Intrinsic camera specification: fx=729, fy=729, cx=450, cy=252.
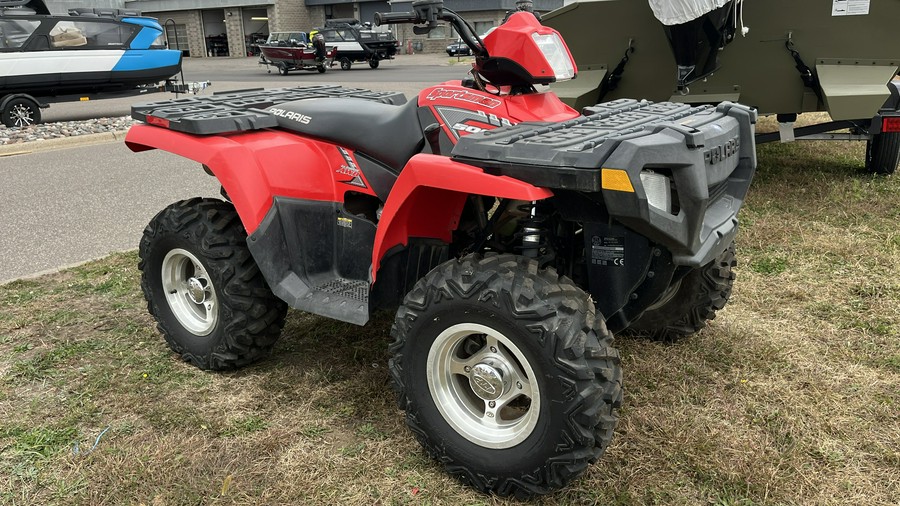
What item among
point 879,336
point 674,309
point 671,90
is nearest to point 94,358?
point 674,309

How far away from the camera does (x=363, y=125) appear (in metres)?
3.19

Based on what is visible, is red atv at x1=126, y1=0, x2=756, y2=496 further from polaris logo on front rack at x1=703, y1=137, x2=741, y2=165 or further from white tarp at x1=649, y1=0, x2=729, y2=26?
white tarp at x1=649, y1=0, x2=729, y2=26

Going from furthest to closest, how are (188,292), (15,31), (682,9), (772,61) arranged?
(15,31) < (772,61) < (682,9) < (188,292)

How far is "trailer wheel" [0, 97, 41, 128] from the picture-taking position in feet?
41.2

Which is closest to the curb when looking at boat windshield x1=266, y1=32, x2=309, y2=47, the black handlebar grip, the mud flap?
the mud flap

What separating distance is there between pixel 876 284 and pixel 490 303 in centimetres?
327

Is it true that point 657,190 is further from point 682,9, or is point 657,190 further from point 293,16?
point 293,16

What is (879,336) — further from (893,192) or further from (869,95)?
(893,192)

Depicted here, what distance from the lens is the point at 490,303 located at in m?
2.43

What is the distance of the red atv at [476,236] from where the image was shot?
2.35 meters

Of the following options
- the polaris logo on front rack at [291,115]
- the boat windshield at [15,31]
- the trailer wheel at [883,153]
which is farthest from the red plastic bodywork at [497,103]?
the boat windshield at [15,31]

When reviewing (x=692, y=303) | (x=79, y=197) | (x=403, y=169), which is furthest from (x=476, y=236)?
(x=79, y=197)

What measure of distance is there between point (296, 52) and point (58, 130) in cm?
1814

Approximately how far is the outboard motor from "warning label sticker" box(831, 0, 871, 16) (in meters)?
0.78
